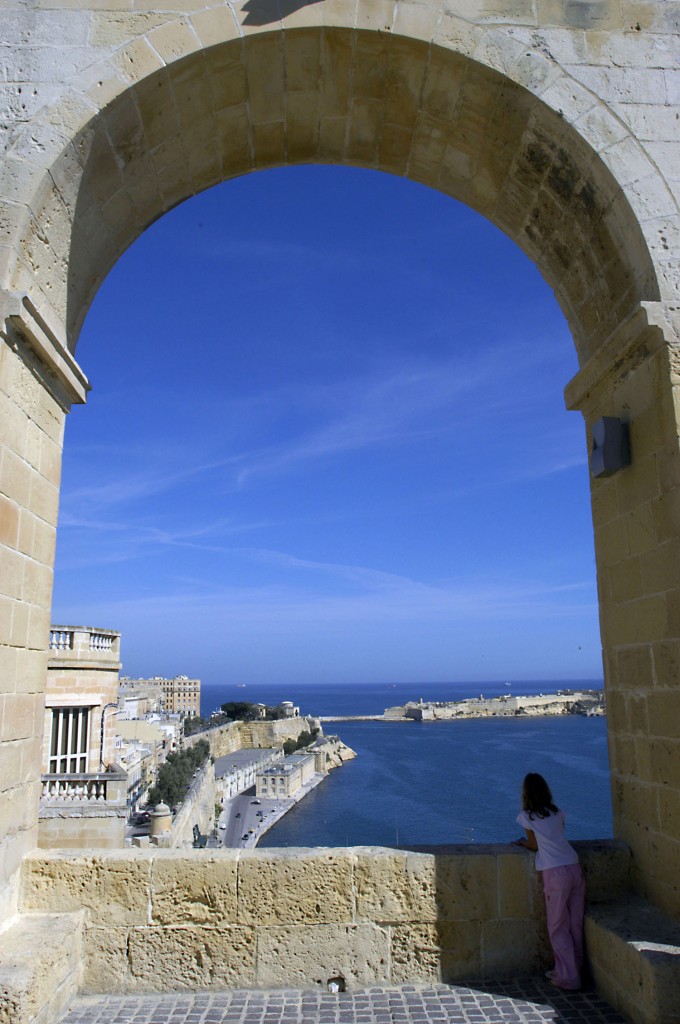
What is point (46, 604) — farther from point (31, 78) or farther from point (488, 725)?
point (488, 725)

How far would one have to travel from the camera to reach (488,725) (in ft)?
350

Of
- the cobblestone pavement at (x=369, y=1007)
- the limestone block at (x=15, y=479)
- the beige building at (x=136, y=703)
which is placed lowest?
the beige building at (x=136, y=703)

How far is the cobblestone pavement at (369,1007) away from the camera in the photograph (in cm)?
294

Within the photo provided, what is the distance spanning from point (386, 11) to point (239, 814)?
2119 inches

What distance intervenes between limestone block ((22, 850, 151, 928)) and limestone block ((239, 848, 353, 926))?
0.46m

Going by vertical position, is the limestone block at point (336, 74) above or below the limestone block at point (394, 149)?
above

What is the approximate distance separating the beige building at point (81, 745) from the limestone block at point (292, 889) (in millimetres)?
8359

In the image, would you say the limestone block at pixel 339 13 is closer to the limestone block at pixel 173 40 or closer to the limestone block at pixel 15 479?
the limestone block at pixel 173 40

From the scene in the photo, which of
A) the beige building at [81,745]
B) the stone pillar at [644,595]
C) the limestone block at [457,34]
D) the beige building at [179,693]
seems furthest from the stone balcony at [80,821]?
the beige building at [179,693]

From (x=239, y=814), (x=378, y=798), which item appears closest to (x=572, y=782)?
(x=378, y=798)

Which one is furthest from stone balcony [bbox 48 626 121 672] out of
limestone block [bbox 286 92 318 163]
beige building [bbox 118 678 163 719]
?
beige building [bbox 118 678 163 719]

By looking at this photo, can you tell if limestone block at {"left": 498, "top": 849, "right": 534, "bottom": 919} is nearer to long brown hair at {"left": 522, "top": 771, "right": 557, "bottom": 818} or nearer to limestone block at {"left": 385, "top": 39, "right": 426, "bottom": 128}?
long brown hair at {"left": 522, "top": 771, "right": 557, "bottom": 818}

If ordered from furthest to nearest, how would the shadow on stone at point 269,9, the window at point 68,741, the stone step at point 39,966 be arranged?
the window at point 68,741 < the shadow on stone at point 269,9 < the stone step at point 39,966

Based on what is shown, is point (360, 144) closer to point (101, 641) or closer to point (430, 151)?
point (430, 151)
